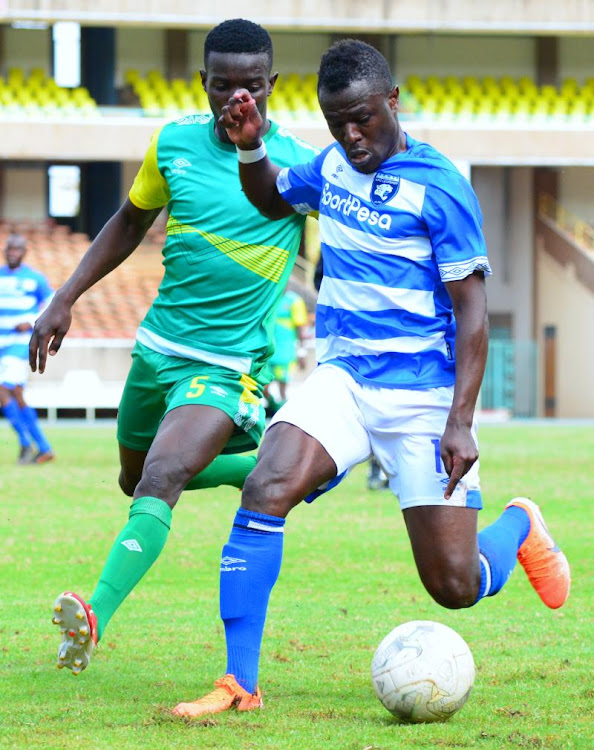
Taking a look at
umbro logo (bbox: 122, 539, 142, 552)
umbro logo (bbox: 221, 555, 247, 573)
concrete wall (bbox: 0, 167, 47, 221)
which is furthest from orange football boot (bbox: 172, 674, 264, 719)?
concrete wall (bbox: 0, 167, 47, 221)

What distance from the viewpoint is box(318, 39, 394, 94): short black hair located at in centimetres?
449

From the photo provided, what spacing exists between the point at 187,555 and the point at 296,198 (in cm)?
368

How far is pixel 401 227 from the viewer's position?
4.57m

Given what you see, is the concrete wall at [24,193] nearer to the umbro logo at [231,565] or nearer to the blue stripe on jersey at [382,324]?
the blue stripe on jersey at [382,324]

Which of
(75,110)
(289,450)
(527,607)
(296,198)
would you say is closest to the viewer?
(289,450)

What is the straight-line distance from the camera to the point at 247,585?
4.39 metres

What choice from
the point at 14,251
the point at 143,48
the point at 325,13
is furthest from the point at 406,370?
the point at 143,48

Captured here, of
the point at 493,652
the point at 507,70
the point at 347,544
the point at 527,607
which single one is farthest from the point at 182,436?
the point at 507,70

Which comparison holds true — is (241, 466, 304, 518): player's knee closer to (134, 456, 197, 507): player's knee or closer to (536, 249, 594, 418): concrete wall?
(134, 456, 197, 507): player's knee

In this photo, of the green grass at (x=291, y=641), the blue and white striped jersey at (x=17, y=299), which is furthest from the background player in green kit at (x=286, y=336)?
the green grass at (x=291, y=641)

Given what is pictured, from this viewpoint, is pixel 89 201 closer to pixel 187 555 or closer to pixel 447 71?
pixel 447 71

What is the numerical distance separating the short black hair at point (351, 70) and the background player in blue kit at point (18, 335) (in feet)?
33.6

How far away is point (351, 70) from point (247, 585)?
1.77 meters

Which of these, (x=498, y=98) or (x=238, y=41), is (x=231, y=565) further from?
(x=498, y=98)
